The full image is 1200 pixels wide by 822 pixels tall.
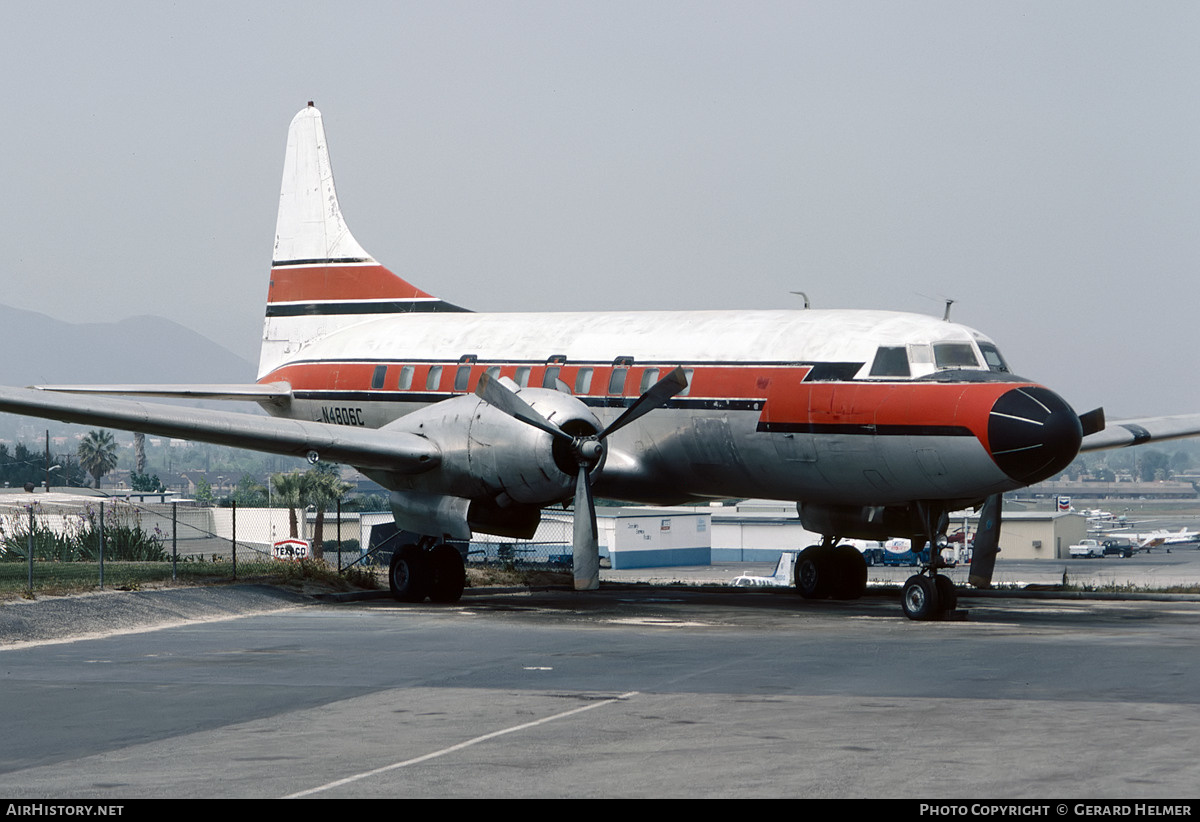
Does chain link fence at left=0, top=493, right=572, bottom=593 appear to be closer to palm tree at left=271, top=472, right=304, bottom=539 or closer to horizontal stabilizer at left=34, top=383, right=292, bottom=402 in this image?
horizontal stabilizer at left=34, top=383, right=292, bottom=402

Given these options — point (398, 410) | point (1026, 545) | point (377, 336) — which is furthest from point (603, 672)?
point (1026, 545)

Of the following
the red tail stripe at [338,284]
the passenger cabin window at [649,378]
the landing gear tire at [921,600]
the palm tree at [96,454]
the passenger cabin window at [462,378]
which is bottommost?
the landing gear tire at [921,600]

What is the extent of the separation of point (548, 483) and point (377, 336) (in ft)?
24.4

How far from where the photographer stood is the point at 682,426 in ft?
72.2

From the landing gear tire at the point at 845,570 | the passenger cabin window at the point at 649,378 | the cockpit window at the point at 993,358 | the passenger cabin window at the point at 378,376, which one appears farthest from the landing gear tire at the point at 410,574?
the cockpit window at the point at 993,358

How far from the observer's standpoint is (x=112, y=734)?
1092 centimetres

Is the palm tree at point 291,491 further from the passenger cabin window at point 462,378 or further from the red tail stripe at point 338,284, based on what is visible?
the passenger cabin window at point 462,378

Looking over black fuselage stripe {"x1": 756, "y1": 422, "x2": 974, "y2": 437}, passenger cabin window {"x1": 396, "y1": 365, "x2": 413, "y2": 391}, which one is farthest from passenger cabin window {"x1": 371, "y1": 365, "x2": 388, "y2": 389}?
black fuselage stripe {"x1": 756, "y1": 422, "x2": 974, "y2": 437}

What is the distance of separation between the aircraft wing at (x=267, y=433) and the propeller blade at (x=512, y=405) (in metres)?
1.34

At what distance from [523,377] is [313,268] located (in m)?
7.82

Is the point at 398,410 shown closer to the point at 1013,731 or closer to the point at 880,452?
the point at 880,452

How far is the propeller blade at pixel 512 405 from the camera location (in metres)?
21.0

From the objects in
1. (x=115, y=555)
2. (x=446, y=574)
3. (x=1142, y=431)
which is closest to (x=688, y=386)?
(x=446, y=574)

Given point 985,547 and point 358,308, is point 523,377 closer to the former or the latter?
point 358,308
